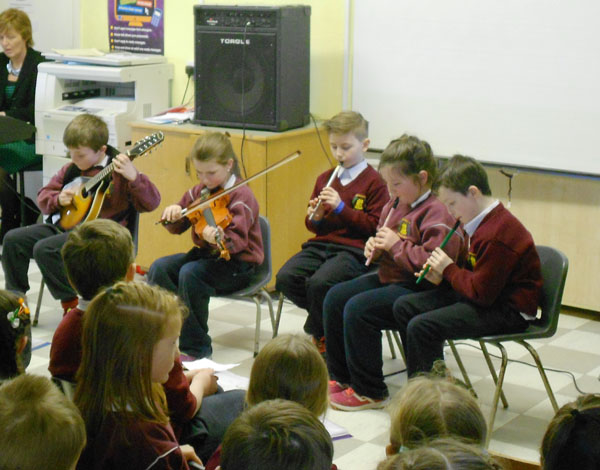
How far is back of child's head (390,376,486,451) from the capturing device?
5.18 feet

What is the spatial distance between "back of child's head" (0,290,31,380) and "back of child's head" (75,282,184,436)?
282mm

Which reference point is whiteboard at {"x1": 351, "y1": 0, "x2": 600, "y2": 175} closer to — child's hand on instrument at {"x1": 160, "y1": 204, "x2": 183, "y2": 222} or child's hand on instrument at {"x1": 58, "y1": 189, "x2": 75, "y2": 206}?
child's hand on instrument at {"x1": 160, "y1": 204, "x2": 183, "y2": 222}

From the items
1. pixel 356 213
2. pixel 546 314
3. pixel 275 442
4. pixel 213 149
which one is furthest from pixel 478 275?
pixel 275 442

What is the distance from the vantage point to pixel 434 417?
1.58 metres

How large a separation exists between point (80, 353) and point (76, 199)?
177 cm

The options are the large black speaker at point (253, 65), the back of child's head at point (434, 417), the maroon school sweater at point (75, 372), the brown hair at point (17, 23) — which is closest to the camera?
the back of child's head at point (434, 417)

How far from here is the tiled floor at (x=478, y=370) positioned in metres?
2.88

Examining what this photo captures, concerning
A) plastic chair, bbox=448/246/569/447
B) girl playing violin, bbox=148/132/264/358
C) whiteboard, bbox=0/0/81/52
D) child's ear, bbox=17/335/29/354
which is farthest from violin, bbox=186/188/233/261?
whiteboard, bbox=0/0/81/52

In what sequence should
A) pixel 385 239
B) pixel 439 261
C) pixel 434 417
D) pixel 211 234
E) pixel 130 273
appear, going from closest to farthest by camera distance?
1. pixel 434 417
2. pixel 130 273
3. pixel 439 261
4. pixel 385 239
5. pixel 211 234

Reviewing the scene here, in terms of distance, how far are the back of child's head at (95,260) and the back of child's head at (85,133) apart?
142 centimetres

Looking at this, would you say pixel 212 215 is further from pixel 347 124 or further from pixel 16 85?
pixel 16 85

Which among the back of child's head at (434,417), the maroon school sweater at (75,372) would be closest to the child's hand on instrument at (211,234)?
the maroon school sweater at (75,372)

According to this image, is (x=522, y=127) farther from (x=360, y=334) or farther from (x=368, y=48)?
(x=360, y=334)

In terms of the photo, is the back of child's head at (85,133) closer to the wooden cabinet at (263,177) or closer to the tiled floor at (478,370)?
the wooden cabinet at (263,177)
